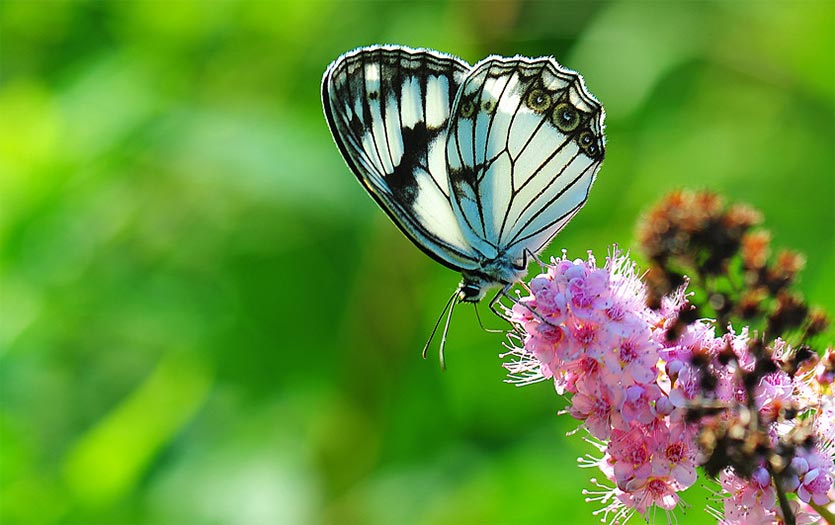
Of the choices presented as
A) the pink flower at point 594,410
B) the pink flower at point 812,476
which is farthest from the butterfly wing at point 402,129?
the pink flower at point 812,476

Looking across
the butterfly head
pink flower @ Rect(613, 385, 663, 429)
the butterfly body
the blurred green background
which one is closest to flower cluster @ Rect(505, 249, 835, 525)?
pink flower @ Rect(613, 385, 663, 429)

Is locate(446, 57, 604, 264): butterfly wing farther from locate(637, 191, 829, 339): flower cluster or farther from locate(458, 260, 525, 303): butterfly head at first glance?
locate(637, 191, 829, 339): flower cluster

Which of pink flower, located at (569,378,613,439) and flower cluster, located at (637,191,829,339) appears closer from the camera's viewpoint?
flower cluster, located at (637,191,829,339)

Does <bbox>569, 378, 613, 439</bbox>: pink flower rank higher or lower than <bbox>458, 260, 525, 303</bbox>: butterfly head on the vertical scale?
lower

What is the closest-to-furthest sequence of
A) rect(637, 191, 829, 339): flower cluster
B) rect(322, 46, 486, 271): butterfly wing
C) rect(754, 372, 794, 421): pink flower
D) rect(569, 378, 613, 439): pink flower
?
rect(637, 191, 829, 339): flower cluster
rect(754, 372, 794, 421): pink flower
rect(569, 378, 613, 439): pink flower
rect(322, 46, 486, 271): butterfly wing

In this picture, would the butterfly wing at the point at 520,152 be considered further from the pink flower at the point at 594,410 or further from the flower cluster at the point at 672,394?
the pink flower at the point at 594,410

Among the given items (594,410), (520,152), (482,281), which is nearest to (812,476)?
(594,410)

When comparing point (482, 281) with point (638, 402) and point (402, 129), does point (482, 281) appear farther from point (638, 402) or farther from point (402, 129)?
point (638, 402)
